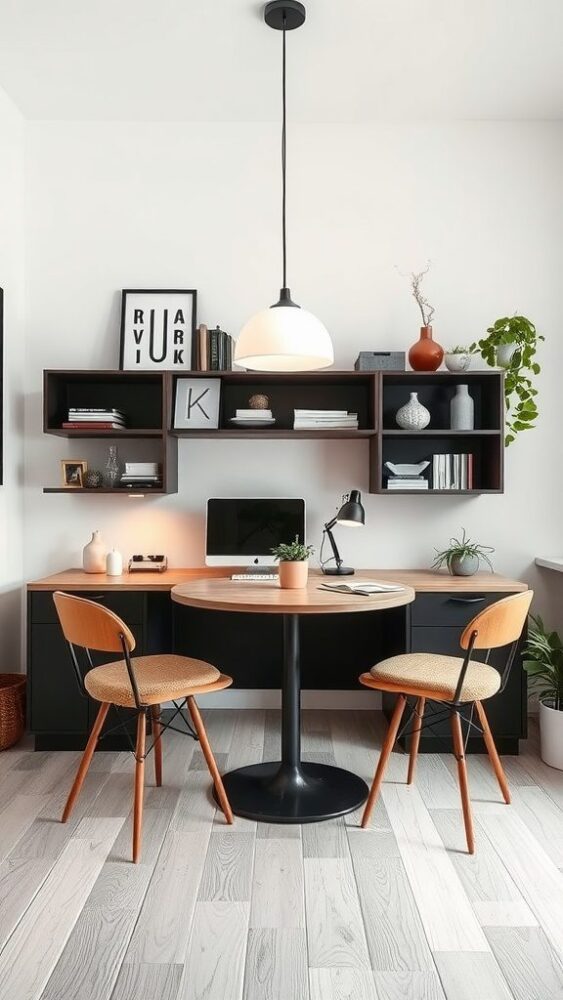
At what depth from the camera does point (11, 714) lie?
3.37 m

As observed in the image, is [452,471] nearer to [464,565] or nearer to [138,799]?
[464,565]

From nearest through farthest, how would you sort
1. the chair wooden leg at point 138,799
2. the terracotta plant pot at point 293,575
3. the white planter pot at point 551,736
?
the chair wooden leg at point 138,799 → the terracotta plant pot at point 293,575 → the white planter pot at point 551,736

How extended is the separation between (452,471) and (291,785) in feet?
5.48

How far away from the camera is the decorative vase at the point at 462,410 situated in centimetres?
363

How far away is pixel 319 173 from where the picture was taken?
12.8 feet

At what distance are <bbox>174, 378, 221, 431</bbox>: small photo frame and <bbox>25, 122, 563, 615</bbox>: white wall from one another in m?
0.25

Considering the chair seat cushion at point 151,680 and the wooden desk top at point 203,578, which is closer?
the chair seat cushion at point 151,680

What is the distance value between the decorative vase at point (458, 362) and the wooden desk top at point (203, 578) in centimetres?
98

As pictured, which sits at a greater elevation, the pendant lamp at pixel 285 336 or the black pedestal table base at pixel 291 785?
the pendant lamp at pixel 285 336

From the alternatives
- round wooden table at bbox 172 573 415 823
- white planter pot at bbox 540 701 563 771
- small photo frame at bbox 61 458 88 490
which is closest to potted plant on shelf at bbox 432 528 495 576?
white planter pot at bbox 540 701 563 771

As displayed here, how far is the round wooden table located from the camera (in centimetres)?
256

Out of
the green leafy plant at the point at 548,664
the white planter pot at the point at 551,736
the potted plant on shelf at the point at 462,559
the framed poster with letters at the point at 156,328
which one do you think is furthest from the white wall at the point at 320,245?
the white planter pot at the point at 551,736

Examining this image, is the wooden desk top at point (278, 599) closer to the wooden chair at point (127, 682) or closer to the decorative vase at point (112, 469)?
the wooden chair at point (127, 682)

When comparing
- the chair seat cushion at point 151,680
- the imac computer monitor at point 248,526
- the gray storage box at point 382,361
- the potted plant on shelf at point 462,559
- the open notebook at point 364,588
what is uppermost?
the gray storage box at point 382,361
